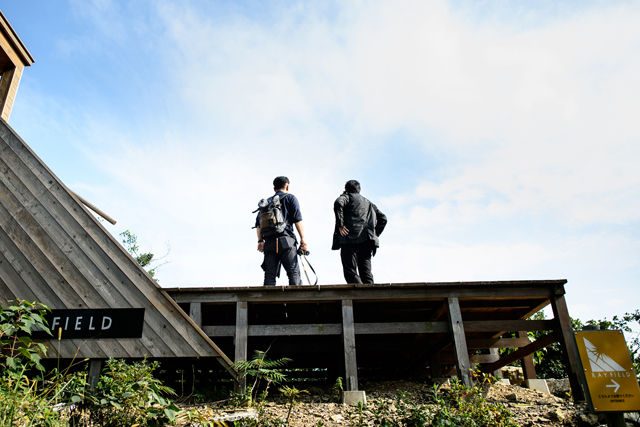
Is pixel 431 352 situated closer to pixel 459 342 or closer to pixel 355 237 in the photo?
pixel 459 342

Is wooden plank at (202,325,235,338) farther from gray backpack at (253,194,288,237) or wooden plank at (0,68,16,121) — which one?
wooden plank at (0,68,16,121)

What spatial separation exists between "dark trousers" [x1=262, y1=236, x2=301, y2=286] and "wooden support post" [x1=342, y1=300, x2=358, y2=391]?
0.91m

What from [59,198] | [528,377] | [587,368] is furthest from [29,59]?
[528,377]

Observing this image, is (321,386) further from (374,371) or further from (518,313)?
(518,313)

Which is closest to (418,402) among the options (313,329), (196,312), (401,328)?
(401,328)

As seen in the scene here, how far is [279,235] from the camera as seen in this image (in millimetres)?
5918

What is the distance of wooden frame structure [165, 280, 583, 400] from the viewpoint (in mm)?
5090

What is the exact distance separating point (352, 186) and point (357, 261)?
131 cm

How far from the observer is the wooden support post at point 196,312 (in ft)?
16.8

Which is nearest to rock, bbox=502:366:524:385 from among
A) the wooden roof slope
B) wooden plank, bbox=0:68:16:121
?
the wooden roof slope

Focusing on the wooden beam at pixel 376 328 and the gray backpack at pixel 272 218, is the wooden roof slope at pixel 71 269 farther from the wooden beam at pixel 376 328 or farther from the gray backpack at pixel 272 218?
the gray backpack at pixel 272 218

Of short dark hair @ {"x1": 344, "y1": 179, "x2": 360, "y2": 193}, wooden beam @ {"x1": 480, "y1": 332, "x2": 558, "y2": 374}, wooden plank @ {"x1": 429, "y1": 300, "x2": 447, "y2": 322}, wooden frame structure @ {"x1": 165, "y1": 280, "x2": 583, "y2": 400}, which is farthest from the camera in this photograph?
short dark hair @ {"x1": 344, "y1": 179, "x2": 360, "y2": 193}

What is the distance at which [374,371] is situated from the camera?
7.44 m

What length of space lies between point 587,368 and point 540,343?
4.46ft
